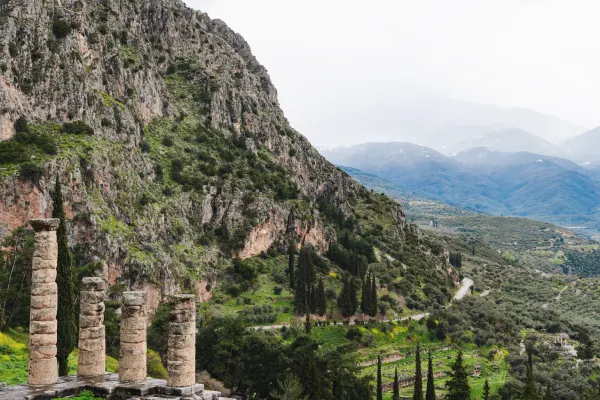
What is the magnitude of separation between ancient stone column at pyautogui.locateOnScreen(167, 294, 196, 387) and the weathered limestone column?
373 cm

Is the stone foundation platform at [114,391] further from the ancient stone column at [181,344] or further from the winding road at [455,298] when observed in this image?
the winding road at [455,298]

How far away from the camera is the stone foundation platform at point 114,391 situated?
1997 cm

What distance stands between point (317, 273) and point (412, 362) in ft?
71.2

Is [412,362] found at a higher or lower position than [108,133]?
lower

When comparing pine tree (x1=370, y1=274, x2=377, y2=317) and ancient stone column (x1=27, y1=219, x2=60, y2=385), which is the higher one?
ancient stone column (x1=27, y1=219, x2=60, y2=385)

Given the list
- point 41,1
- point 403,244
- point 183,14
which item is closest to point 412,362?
point 403,244

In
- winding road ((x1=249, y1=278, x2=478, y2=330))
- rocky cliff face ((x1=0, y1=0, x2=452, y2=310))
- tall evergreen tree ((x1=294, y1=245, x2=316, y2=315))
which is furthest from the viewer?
tall evergreen tree ((x1=294, y1=245, x2=316, y2=315))

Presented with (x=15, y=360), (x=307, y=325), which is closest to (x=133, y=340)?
(x=15, y=360)

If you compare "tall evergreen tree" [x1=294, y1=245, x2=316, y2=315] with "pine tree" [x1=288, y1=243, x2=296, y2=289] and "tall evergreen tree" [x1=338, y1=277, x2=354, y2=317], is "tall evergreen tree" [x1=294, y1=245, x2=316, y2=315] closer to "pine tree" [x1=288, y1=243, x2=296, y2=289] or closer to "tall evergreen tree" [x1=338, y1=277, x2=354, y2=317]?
"pine tree" [x1=288, y1=243, x2=296, y2=289]

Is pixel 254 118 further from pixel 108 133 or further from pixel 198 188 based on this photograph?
pixel 108 133

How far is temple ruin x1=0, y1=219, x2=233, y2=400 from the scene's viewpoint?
20891mm

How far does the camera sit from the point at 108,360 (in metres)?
35.1

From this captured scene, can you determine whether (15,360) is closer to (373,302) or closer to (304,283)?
(304,283)

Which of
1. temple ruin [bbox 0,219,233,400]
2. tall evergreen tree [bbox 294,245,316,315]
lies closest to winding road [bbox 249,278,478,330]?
tall evergreen tree [bbox 294,245,316,315]
